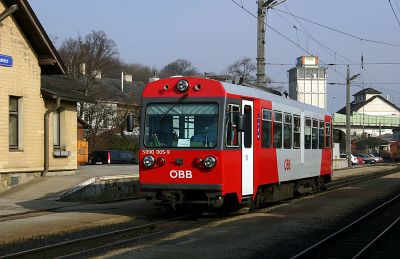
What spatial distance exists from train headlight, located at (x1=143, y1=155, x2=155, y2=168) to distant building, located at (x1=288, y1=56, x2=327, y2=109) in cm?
4738

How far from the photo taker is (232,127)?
516 inches

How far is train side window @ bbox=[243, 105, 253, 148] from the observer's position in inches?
541

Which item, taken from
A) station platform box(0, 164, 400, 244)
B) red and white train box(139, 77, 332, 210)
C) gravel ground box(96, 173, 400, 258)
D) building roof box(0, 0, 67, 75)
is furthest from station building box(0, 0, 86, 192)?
gravel ground box(96, 173, 400, 258)

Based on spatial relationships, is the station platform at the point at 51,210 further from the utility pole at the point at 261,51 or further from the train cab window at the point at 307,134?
the utility pole at the point at 261,51

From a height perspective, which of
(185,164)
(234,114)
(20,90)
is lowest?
(185,164)

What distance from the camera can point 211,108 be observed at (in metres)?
13.0

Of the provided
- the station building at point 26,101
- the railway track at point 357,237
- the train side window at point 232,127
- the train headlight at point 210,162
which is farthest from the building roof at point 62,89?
the railway track at point 357,237

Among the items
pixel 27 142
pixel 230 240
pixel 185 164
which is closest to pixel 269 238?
pixel 230 240

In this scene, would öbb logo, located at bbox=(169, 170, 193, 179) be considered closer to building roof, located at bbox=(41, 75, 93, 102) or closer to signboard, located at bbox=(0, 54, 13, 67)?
signboard, located at bbox=(0, 54, 13, 67)

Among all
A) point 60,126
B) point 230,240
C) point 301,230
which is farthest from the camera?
point 60,126

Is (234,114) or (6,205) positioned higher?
(234,114)

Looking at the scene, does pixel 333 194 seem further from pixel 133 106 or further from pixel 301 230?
pixel 133 106

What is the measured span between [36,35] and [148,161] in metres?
11.0

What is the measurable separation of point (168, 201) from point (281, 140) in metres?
4.42
